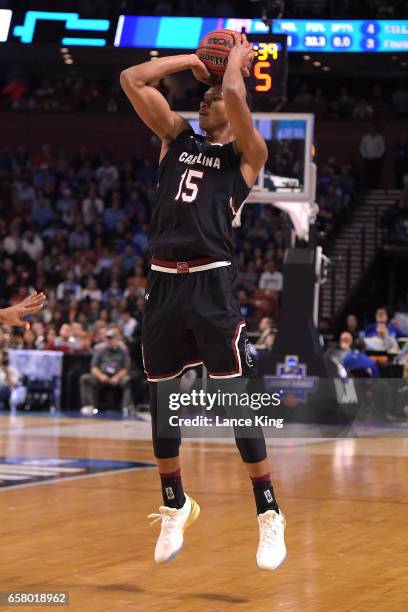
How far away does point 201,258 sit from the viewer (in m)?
5.77

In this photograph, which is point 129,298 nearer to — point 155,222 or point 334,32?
point 334,32

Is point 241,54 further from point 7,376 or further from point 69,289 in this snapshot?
point 69,289

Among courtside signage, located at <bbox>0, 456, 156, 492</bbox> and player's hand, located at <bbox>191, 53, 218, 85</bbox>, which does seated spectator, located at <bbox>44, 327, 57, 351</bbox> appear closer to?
courtside signage, located at <bbox>0, 456, 156, 492</bbox>

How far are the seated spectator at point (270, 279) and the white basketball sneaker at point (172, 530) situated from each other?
16.7 metres

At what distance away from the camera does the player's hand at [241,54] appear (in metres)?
5.73

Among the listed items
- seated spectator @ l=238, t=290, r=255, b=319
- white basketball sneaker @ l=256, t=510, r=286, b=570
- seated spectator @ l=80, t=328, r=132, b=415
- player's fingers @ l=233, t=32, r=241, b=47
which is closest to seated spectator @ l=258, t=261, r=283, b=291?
seated spectator @ l=238, t=290, r=255, b=319

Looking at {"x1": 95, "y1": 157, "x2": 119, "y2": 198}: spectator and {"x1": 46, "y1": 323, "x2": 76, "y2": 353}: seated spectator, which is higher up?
{"x1": 95, "y1": 157, "x2": 119, "y2": 198}: spectator

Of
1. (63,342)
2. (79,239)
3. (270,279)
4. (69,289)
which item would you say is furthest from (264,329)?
(79,239)

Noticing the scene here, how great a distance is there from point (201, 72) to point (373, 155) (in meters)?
23.7

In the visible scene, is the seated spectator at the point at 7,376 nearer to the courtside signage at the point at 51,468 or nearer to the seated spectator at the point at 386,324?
the seated spectator at the point at 386,324

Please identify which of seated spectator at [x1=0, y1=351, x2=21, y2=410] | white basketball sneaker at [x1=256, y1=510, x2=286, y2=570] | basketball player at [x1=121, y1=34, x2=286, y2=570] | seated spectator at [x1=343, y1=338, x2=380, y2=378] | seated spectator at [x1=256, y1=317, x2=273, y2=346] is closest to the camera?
white basketball sneaker at [x1=256, y1=510, x2=286, y2=570]

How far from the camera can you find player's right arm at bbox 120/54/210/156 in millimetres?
5762

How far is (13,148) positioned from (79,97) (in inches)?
94.0

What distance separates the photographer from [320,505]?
8336 mm
